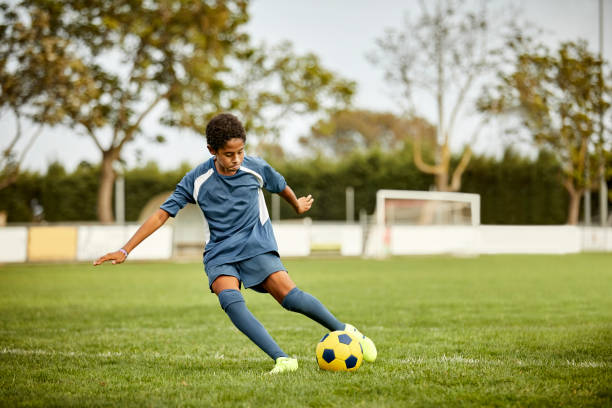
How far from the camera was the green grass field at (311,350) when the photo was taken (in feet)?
11.3

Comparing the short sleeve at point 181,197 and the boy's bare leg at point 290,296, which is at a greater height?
the short sleeve at point 181,197

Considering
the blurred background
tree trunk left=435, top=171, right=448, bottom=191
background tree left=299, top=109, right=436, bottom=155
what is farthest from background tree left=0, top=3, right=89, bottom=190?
background tree left=299, top=109, right=436, bottom=155

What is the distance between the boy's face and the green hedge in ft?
86.8

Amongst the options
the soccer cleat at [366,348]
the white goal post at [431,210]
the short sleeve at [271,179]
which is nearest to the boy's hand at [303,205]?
the short sleeve at [271,179]

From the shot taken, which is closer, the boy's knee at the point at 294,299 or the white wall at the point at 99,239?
the boy's knee at the point at 294,299

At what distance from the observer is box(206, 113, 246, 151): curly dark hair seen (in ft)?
13.0

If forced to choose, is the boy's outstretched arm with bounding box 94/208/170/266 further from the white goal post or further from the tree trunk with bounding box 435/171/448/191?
the tree trunk with bounding box 435/171/448/191

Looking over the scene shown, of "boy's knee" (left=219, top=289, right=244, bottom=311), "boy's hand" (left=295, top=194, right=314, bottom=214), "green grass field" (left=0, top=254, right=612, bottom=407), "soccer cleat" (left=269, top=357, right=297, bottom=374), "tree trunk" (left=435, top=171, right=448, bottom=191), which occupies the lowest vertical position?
"green grass field" (left=0, top=254, right=612, bottom=407)

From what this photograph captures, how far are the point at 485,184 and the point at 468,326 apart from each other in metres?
26.2

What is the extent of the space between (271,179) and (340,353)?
1218mm

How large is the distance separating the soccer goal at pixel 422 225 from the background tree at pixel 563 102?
6112mm

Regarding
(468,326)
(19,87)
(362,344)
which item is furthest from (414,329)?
(19,87)

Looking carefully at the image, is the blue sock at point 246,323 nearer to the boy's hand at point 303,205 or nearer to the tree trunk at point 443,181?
the boy's hand at point 303,205

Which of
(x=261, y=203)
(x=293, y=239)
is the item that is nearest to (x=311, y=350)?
(x=261, y=203)
